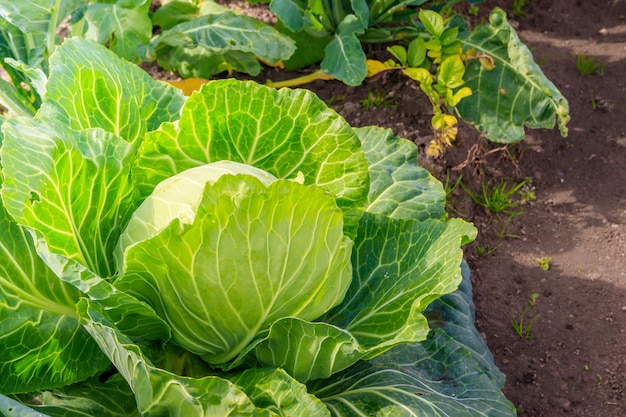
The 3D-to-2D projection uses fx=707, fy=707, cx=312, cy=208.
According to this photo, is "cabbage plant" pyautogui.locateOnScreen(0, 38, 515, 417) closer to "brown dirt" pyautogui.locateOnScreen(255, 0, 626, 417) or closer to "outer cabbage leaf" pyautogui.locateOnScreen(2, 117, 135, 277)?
"outer cabbage leaf" pyautogui.locateOnScreen(2, 117, 135, 277)

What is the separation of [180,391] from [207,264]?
0.29 m

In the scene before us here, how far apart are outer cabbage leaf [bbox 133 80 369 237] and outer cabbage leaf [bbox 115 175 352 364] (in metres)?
0.30

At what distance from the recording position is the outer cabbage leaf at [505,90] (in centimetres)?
338

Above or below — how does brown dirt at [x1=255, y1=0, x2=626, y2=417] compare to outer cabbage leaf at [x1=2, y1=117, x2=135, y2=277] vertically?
below

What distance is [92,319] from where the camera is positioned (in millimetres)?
1565

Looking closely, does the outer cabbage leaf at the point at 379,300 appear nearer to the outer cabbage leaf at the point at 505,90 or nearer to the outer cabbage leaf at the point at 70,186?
the outer cabbage leaf at the point at 70,186

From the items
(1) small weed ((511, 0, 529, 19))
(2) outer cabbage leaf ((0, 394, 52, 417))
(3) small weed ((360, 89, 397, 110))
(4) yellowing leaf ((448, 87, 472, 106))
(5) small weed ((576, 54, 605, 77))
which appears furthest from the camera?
(1) small weed ((511, 0, 529, 19))

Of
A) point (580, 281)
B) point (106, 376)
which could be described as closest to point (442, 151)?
point (580, 281)

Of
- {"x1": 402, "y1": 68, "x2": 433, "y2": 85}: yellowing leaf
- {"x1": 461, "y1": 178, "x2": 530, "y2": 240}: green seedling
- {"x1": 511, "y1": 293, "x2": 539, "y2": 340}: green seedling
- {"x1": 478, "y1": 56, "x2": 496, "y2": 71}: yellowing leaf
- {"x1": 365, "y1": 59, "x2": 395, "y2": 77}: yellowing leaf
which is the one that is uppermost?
{"x1": 478, "y1": 56, "x2": 496, "y2": 71}: yellowing leaf

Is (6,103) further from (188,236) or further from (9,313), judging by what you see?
(188,236)

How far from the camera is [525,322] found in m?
3.09

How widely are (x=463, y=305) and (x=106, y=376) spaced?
1.20 meters

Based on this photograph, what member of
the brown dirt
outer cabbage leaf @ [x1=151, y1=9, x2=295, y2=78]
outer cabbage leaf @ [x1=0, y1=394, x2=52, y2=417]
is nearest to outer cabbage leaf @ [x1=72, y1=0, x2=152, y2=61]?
outer cabbage leaf @ [x1=151, y1=9, x2=295, y2=78]

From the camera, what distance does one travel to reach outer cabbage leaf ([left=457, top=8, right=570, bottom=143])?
3.38m
